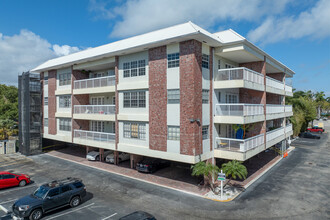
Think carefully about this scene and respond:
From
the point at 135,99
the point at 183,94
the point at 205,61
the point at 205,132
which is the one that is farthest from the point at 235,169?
the point at 135,99

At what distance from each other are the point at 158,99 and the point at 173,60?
3580 millimetres

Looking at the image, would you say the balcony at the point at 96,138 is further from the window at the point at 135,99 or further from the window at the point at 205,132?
the window at the point at 205,132

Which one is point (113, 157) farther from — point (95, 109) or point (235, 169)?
point (235, 169)

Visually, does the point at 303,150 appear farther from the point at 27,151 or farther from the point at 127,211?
the point at 27,151

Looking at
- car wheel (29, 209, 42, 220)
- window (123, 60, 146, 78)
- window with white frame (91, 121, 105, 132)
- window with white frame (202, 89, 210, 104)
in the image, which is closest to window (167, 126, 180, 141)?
window with white frame (202, 89, 210, 104)

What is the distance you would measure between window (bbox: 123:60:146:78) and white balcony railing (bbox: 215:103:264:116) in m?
7.71

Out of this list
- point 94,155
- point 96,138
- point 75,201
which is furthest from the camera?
point 94,155

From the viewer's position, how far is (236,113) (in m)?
18.1

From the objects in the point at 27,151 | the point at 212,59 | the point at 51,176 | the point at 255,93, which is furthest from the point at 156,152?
the point at 27,151

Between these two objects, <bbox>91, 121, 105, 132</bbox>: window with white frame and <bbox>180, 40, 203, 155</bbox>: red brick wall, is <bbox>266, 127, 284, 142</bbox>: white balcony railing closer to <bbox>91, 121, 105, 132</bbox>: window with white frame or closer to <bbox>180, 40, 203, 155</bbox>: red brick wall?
<bbox>180, 40, 203, 155</bbox>: red brick wall

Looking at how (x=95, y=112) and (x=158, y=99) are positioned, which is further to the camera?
(x=95, y=112)

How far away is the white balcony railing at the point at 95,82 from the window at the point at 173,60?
7.38 m

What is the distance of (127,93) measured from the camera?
21500 mm

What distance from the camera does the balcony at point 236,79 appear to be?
1795 cm
